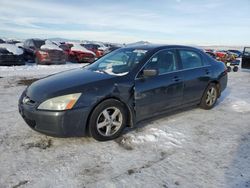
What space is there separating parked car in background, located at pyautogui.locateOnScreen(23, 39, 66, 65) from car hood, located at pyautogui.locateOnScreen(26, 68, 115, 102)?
1188 centimetres

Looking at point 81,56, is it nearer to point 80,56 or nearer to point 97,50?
point 80,56

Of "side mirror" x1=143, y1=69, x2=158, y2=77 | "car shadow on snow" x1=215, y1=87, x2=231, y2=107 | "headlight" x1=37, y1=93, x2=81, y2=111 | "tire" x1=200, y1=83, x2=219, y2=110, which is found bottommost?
"car shadow on snow" x1=215, y1=87, x2=231, y2=107

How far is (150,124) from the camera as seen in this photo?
4.78m

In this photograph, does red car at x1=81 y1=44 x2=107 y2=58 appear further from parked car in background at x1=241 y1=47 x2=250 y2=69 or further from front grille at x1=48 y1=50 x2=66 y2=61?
parked car in background at x1=241 y1=47 x2=250 y2=69

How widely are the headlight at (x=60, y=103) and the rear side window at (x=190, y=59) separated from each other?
2478 millimetres

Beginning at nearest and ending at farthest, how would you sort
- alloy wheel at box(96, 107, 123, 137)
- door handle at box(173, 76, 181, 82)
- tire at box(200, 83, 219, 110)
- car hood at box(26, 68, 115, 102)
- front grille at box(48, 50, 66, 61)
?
1. car hood at box(26, 68, 115, 102)
2. alloy wheel at box(96, 107, 123, 137)
3. door handle at box(173, 76, 181, 82)
4. tire at box(200, 83, 219, 110)
5. front grille at box(48, 50, 66, 61)

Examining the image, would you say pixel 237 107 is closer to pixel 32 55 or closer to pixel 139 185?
pixel 139 185

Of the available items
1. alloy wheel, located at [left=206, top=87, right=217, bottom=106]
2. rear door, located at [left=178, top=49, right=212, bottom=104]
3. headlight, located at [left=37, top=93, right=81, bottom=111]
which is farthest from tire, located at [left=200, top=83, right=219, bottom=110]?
headlight, located at [left=37, top=93, right=81, bottom=111]

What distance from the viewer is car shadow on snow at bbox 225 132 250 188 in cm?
293

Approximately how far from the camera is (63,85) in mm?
3936

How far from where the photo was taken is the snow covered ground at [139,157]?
2949 mm

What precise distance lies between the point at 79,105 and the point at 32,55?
14.6 metres

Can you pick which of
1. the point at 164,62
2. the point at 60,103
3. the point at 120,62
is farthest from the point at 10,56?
the point at 60,103

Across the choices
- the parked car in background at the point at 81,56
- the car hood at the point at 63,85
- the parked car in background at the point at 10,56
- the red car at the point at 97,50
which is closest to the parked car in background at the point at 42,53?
the parked car in background at the point at 10,56
